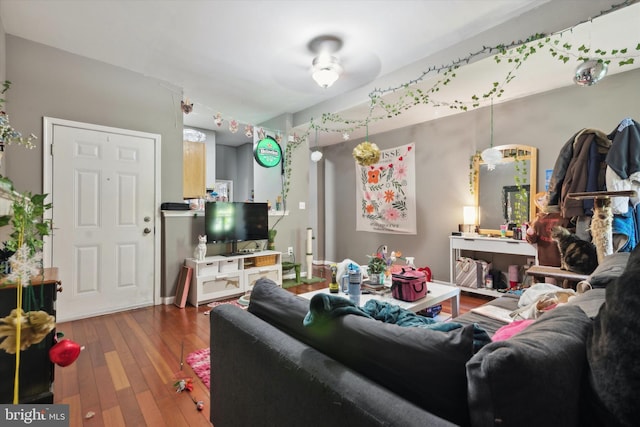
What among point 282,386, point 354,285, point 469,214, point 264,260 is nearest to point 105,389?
point 282,386

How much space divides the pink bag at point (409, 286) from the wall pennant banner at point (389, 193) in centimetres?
258

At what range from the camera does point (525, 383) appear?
24.8 inches

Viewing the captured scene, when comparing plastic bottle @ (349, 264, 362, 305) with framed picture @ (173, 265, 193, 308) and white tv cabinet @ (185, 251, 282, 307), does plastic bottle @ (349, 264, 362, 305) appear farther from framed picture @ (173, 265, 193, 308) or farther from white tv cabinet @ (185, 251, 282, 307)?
framed picture @ (173, 265, 193, 308)

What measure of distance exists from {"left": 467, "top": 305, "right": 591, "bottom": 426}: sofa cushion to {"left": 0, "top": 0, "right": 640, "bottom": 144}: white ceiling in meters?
2.53

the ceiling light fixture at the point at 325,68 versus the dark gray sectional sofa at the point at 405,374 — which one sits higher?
the ceiling light fixture at the point at 325,68

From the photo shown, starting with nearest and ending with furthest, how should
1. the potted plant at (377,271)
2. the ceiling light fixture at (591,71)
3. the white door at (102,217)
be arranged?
the ceiling light fixture at (591,71), the potted plant at (377,271), the white door at (102,217)

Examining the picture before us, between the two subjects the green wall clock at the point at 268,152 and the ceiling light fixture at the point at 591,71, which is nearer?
the ceiling light fixture at the point at 591,71

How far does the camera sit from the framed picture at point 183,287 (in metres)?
3.52

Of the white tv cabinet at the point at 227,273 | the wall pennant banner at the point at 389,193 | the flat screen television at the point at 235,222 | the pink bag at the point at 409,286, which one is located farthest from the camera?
the wall pennant banner at the point at 389,193

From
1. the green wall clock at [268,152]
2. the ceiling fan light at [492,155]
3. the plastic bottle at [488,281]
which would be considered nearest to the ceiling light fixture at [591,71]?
the ceiling fan light at [492,155]

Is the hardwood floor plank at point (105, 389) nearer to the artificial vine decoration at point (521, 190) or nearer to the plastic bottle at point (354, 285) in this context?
the plastic bottle at point (354, 285)

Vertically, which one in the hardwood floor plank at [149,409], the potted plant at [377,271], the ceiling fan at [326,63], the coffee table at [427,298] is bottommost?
the hardwood floor plank at [149,409]

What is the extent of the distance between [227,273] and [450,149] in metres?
3.54

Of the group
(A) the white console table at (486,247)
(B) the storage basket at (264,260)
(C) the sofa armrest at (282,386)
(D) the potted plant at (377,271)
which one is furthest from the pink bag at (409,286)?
(B) the storage basket at (264,260)
